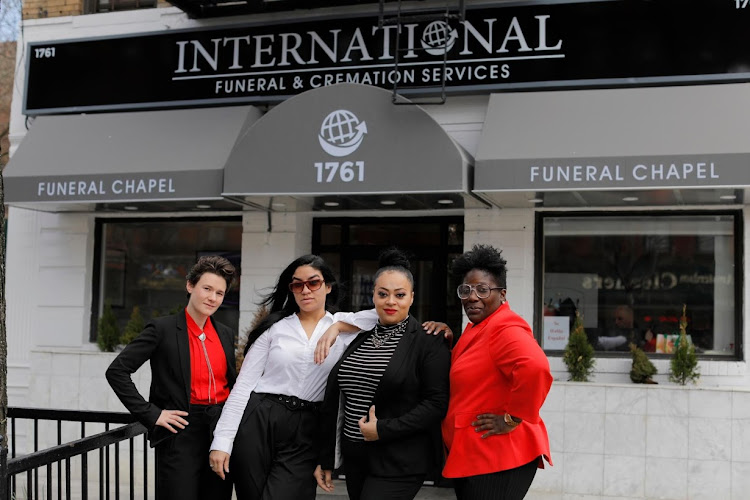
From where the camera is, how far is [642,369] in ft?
25.8

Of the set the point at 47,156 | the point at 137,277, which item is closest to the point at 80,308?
the point at 137,277

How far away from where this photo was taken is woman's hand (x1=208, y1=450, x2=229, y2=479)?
161 inches

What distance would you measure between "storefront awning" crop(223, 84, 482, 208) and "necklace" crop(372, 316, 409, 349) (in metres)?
3.56

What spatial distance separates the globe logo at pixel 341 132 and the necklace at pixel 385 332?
156 inches

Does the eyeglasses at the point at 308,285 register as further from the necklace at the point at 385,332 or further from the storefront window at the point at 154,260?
the storefront window at the point at 154,260

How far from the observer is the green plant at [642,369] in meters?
7.88

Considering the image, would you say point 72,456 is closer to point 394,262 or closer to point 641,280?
point 394,262

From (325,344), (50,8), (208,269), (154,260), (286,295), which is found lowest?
(325,344)

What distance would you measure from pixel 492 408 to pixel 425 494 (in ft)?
15.6

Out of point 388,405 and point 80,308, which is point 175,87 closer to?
point 80,308

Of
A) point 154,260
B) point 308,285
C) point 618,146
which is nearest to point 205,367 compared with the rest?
point 308,285

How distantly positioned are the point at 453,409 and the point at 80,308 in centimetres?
711

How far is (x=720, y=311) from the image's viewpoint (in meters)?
8.20

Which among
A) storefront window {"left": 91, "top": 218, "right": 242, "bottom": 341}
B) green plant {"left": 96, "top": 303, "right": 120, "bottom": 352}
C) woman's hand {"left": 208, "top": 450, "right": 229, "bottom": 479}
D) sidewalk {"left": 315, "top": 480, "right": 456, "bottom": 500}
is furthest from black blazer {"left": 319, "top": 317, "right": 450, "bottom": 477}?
green plant {"left": 96, "top": 303, "right": 120, "bottom": 352}
